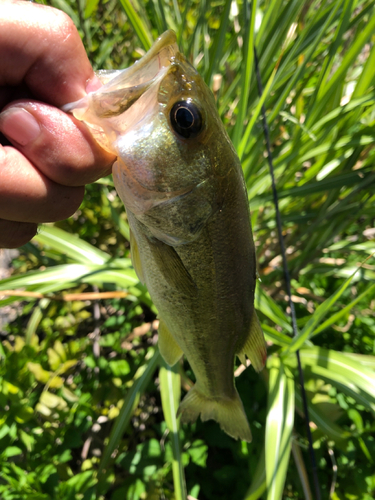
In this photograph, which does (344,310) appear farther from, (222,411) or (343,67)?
(343,67)

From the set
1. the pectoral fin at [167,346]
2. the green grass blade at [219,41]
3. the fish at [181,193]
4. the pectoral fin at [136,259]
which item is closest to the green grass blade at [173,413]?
the pectoral fin at [167,346]

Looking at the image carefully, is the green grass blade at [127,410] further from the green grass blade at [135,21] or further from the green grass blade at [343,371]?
the green grass blade at [135,21]

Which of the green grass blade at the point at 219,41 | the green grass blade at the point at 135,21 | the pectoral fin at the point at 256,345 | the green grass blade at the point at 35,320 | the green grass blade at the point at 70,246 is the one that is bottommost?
the pectoral fin at the point at 256,345

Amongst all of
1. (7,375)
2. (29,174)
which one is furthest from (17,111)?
(7,375)

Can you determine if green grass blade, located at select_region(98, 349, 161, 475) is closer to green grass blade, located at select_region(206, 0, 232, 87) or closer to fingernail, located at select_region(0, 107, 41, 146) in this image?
fingernail, located at select_region(0, 107, 41, 146)

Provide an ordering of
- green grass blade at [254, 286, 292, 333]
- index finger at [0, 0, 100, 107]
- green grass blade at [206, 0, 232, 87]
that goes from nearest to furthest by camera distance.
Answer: index finger at [0, 0, 100, 107] → green grass blade at [206, 0, 232, 87] → green grass blade at [254, 286, 292, 333]

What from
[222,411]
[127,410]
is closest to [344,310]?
[222,411]

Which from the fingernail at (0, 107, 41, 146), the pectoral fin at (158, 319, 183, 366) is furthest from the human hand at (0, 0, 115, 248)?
the pectoral fin at (158, 319, 183, 366)
